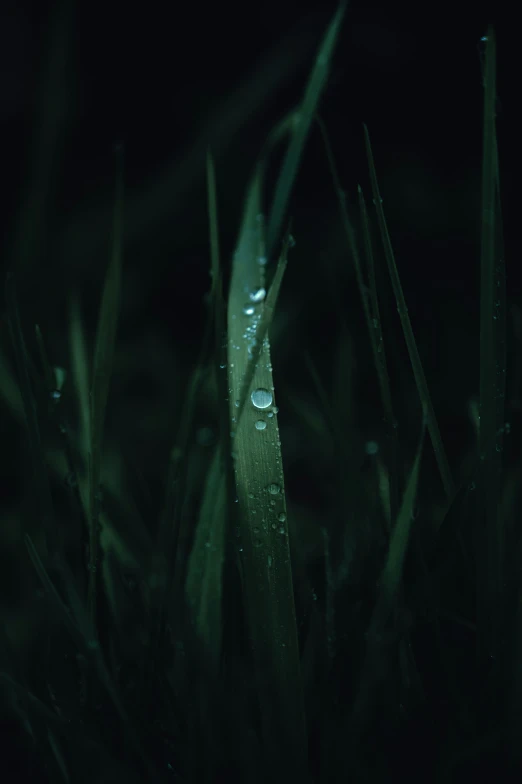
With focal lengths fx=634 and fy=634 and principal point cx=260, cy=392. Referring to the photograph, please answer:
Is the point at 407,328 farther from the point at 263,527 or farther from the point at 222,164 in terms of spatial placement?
the point at 222,164

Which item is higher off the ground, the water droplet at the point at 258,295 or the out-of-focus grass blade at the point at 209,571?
the water droplet at the point at 258,295

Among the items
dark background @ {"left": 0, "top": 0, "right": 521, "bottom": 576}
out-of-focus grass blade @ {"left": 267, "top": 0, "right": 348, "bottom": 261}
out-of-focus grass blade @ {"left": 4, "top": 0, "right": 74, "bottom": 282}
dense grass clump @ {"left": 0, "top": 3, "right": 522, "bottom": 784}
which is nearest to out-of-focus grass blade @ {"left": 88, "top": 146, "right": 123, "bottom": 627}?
dense grass clump @ {"left": 0, "top": 3, "right": 522, "bottom": 784}

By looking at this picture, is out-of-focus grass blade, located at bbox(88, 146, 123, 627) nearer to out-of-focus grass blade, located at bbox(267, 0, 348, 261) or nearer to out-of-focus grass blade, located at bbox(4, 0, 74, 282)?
out-of-focus grass blade, located at bbox(267, 0, 348, 261)

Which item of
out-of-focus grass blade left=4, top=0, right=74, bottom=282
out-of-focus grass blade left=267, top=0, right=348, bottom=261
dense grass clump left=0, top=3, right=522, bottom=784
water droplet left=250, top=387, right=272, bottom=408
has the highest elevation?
out-of-focus grass blade left=4, top=0, right=74, bottom=282

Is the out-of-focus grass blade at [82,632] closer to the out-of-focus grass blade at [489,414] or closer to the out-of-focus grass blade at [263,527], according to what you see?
the out-of-focus grass blade at [263,527]

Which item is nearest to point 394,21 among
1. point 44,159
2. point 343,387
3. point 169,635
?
point 44,159

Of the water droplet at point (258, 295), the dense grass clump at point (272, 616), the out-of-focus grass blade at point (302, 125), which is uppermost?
the out-of-focus grass blade at point (302, 125)

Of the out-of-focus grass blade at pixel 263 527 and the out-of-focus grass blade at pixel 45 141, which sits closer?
the out-of-focus grass blade at pixel 263 527

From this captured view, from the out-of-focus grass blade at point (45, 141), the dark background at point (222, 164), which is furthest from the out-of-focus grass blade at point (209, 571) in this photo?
the out-of-focus grass blade at point (45, 141)

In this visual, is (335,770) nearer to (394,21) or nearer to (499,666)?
(499,666)
